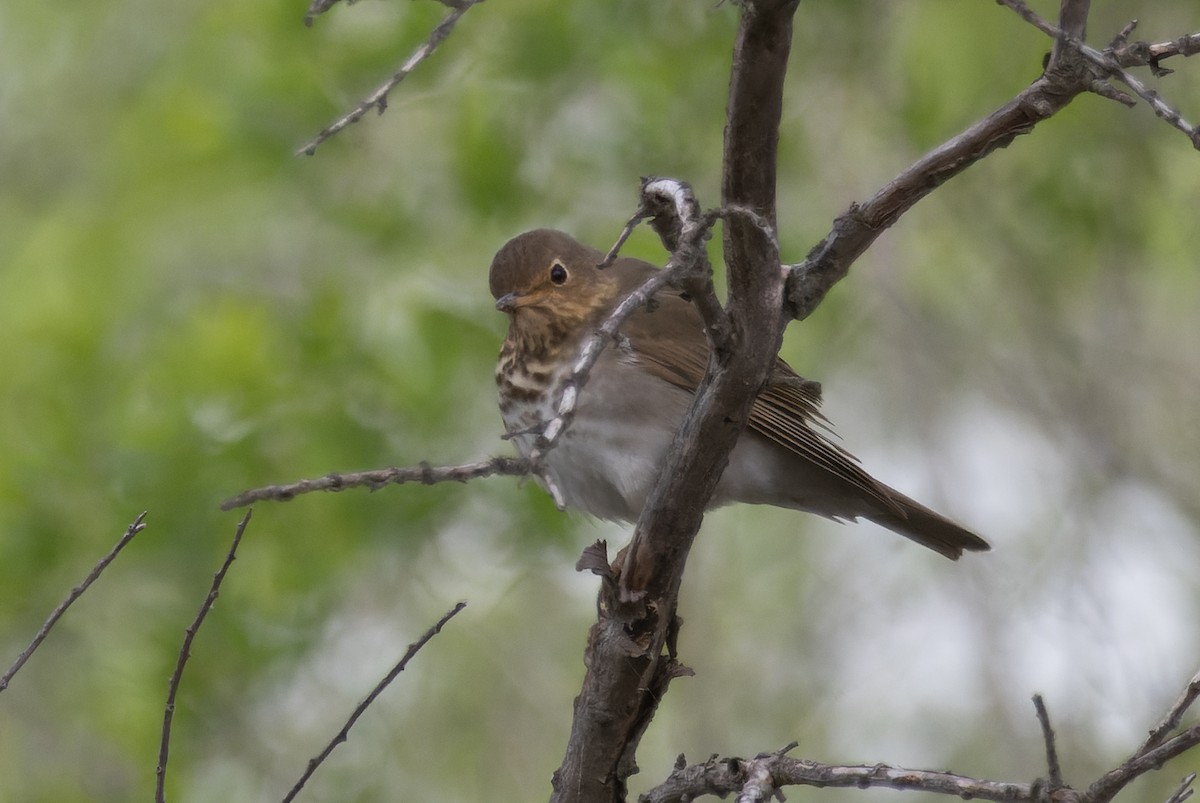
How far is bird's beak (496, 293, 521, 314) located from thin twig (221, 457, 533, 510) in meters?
2.76

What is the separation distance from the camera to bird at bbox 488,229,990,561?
4738mm

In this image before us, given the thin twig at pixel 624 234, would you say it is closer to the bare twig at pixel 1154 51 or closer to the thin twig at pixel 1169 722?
the bare twig at pixel 1154 51

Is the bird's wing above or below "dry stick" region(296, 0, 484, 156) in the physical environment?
above

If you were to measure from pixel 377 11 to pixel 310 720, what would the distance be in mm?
3740

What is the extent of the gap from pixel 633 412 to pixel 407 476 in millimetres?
2521

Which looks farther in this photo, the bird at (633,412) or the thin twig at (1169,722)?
the bird at (633,412)

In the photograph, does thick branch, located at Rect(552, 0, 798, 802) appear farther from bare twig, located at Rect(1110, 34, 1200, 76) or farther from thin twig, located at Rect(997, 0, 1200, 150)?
bare twig, located at Rect(1110, 34, 1200, 76)

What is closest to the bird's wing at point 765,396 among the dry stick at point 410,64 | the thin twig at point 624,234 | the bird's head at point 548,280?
the bird's head at point 548,280

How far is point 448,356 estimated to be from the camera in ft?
19.0

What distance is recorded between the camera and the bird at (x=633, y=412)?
474 centimetres

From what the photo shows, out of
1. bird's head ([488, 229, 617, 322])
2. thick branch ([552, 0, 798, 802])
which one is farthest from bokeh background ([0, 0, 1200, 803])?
thick branch ([552, 0, 798, 802])

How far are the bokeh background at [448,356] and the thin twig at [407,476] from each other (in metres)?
3.32

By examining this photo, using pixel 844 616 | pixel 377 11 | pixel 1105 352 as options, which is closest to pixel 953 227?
pixel 1105 352

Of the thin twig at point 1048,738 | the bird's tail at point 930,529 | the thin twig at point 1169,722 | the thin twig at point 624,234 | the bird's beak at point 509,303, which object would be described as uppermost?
the bird's beak at point 509,303
